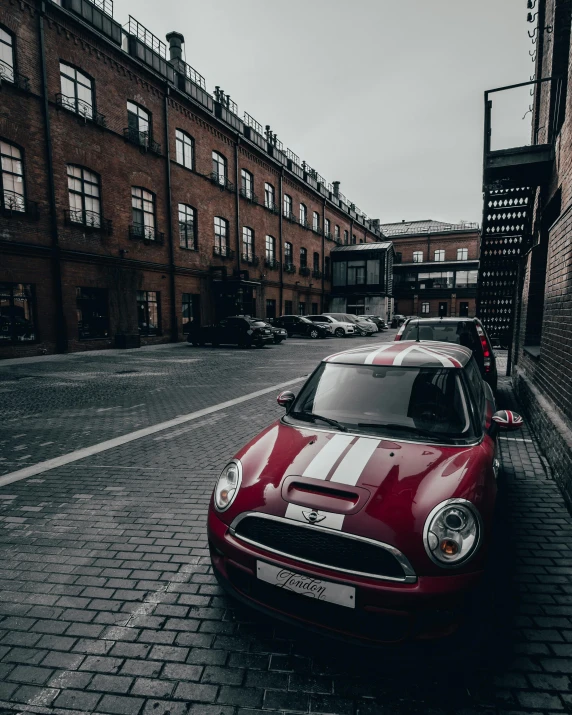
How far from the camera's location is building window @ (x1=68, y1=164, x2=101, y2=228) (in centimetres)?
1784

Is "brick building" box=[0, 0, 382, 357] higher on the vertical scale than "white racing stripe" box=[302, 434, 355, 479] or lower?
higher

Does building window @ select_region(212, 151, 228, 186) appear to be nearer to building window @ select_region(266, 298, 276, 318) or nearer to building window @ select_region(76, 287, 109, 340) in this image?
building window @ select_region(266, 298, 276, 318)

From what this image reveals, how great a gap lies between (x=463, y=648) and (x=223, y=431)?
195 inches

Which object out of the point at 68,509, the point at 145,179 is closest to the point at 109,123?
the point at 145,179

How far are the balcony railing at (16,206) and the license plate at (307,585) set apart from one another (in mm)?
17746

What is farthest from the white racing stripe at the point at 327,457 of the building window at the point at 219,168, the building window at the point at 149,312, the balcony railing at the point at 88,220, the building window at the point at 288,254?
the building window at the point at 288,254

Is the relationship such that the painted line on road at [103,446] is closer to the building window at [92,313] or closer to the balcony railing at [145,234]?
the building window at [92,313]

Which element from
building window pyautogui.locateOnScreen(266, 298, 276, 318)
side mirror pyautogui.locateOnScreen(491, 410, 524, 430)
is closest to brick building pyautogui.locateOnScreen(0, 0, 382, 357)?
building window pyautogui.locateOnScreen(266, 298, 276, 318)

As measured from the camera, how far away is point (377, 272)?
144ft

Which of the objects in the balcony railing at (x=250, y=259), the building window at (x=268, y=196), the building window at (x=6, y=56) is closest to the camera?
the building window at (x=6, y=56)

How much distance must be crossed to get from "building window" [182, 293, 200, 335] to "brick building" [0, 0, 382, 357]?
0.11 meters

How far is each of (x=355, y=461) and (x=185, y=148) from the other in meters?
26.0

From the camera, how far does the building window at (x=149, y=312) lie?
21.4 metres

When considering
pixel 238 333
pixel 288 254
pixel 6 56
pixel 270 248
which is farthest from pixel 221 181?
pixel 6 56
